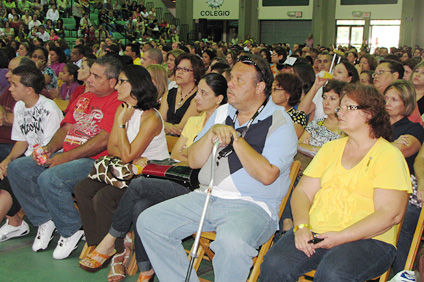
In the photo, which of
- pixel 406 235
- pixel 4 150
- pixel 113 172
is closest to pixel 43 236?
pixel 113 172

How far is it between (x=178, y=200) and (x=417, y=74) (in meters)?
2.96

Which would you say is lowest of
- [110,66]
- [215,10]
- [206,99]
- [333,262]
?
[333,262]

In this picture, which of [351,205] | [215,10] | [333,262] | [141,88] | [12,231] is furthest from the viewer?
[215,10]

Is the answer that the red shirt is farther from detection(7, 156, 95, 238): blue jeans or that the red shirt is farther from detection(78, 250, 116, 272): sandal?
detection(78, 250, 116, 272): sandal

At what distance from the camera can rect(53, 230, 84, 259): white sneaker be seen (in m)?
3.63

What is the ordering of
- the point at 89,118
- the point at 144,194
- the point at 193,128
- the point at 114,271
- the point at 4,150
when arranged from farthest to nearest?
the point at 4,150 < the point at 89,118 < the point at 193,128 < the point at 114,271 < the point at 144,194

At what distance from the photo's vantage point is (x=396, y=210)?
238cm

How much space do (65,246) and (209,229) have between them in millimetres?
1419

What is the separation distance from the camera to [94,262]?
3.39 metres

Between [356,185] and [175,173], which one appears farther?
[175,173]

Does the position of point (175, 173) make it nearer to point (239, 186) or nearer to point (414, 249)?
point (239, 186)

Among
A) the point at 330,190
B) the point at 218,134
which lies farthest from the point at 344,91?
the point at 218,134

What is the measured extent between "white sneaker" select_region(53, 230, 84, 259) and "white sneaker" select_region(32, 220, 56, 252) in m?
0.19

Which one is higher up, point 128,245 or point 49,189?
point 49,189
